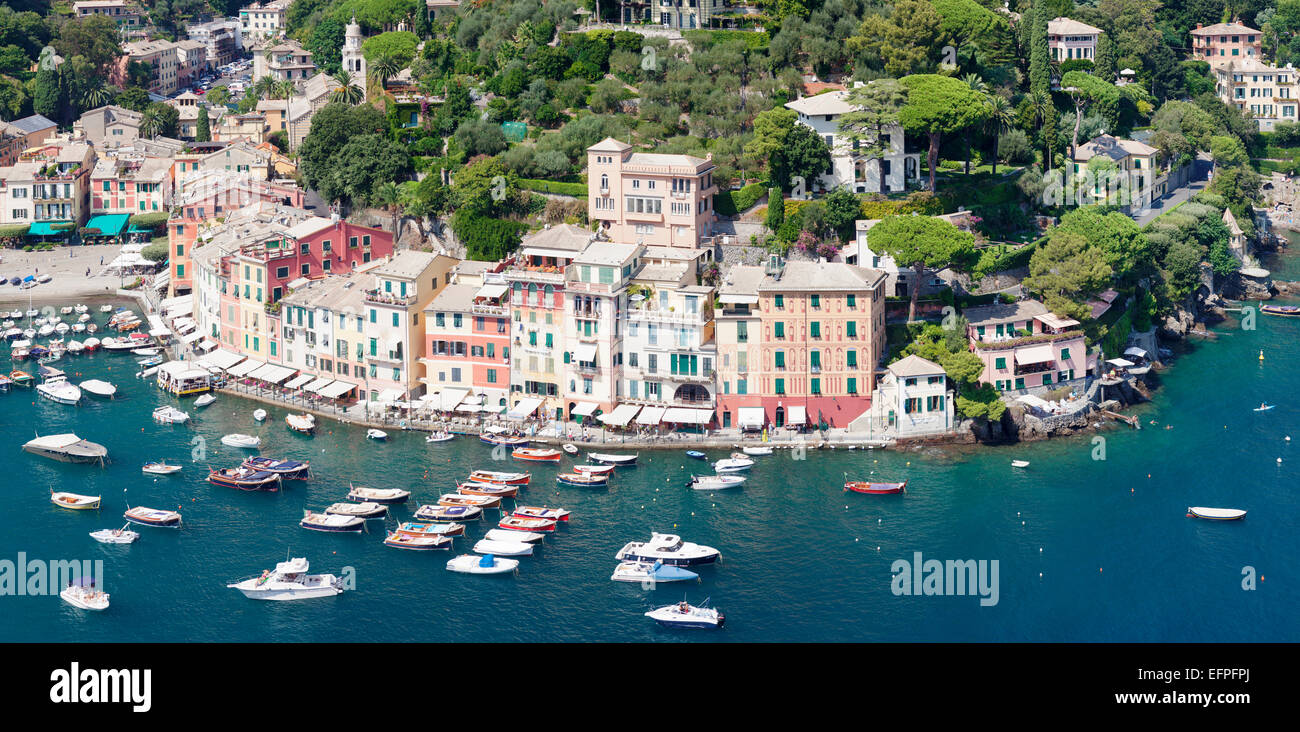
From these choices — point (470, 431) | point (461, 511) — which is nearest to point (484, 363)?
point (470, 431)


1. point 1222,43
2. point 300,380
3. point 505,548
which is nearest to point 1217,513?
point 505,548

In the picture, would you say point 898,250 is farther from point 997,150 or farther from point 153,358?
point 153,358

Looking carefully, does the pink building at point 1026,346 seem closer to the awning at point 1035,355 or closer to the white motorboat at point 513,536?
the awning at point 1035,355

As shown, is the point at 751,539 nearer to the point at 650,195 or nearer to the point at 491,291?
the point at 491,291

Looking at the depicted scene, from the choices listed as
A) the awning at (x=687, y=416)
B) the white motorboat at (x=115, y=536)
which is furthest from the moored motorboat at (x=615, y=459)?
the white motorboat at (x=115, y=536)

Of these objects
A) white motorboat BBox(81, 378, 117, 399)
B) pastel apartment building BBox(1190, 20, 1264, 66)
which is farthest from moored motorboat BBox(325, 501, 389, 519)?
pastel apartment building BBox(1190, 20, 1264, 66)

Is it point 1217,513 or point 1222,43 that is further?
point 1222,43
